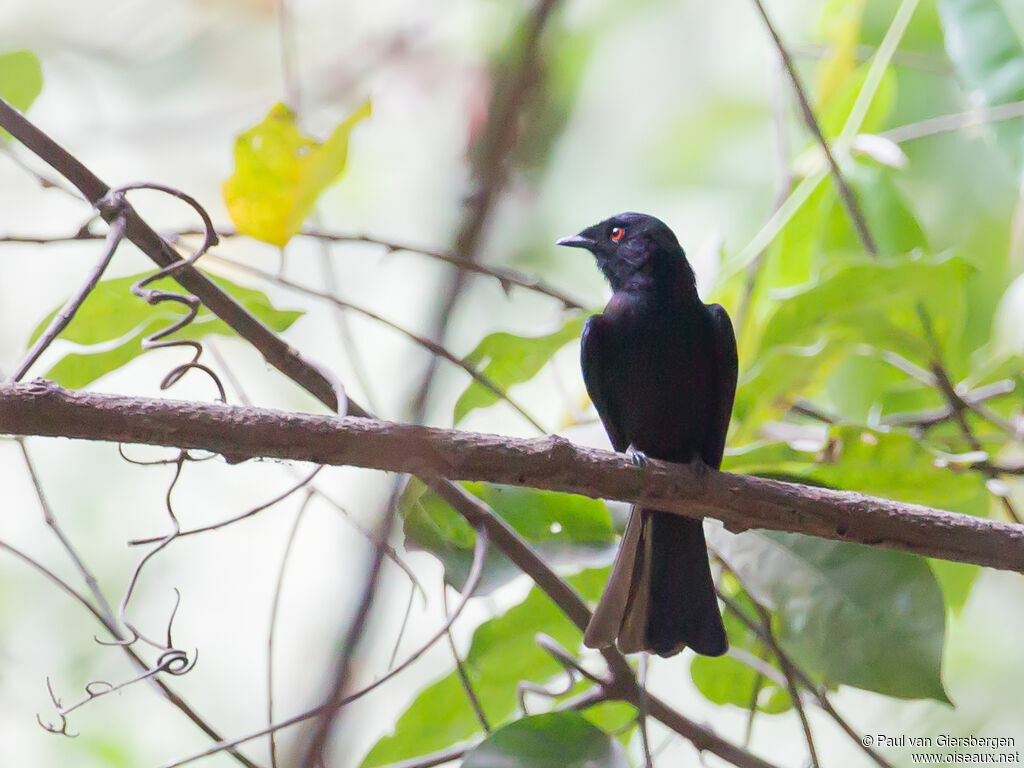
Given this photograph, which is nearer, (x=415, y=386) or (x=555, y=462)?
(x=415, y=386)

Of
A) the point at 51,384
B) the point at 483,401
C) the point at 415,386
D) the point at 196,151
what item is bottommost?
the point at 415,386

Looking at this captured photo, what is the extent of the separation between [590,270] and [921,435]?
268 centimetres

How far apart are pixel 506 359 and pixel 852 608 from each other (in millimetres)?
955

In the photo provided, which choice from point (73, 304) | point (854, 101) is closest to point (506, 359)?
point (73, 304)

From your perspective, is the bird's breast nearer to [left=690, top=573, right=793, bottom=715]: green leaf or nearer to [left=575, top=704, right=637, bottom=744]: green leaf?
[left=690, top=573, right=793, bottom=715]: green leaf

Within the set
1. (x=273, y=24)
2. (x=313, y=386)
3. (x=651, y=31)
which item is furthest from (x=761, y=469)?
(x=651, y=31)

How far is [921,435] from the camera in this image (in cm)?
306

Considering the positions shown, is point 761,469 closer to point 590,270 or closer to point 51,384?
point 51,384

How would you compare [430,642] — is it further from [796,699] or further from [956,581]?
[956,581]

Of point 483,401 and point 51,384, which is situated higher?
point 483,401

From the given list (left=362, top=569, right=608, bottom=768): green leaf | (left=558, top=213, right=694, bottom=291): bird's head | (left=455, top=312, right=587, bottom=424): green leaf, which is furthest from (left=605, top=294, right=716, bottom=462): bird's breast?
(left=362, top=569, right=608, bottom=768): green leaf

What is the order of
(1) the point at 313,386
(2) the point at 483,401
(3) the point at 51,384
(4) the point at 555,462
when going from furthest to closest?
1. (2) the point at 483,401
2. (1) the point at 313,386
3. (4) the point at 555,462
4. (3) the point at 51,384

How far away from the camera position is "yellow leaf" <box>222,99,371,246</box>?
230 cm

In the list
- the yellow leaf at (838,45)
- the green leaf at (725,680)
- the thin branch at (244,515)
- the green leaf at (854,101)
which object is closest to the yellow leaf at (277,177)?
the thin branch at (244,515)
